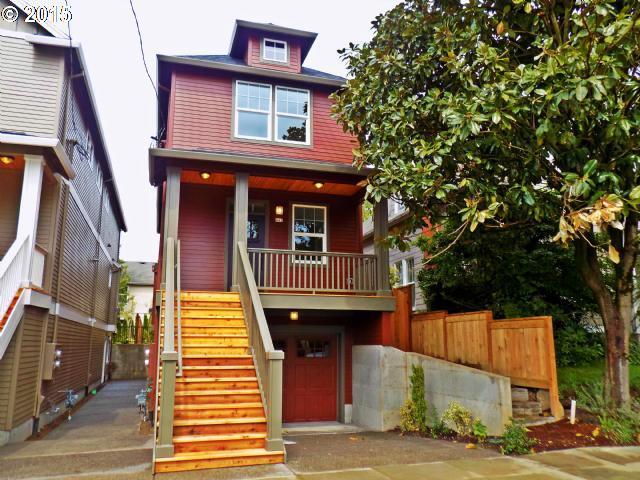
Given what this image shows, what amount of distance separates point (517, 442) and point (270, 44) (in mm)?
10998

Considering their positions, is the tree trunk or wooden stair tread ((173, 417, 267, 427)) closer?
wooden stair tread ((173, 417, 267, 427))

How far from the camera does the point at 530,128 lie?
7.40m

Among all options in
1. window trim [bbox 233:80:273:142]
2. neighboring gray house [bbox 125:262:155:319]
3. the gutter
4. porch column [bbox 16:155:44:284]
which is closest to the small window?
window trim [bbox 233:80:273:142]

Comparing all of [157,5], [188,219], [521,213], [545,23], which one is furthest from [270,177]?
[545,23]

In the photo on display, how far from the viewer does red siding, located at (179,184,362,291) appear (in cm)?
1173

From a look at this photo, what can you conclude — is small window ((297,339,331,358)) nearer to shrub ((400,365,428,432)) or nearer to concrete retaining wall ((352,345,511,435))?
concrete retaining wall ((352,345,511,435))

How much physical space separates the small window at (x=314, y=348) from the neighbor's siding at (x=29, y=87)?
701cm

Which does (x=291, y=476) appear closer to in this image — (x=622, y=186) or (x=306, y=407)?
(x=306, y=407)

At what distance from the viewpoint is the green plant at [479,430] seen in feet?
25.5

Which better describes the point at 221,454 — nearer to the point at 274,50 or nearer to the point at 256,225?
the point at 256,225

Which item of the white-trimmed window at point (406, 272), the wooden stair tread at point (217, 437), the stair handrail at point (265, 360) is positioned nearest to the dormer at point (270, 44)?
the stair handrail at point (265, 360)

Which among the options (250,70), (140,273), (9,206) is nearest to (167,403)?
(9,206)

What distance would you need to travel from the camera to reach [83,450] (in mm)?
7438

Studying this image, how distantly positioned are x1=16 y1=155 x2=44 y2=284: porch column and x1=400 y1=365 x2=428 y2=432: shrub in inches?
287
